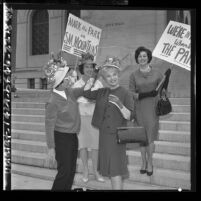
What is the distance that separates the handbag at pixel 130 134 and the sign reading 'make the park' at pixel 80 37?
3.47ft

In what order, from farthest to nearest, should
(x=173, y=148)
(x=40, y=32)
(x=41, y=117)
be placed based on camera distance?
1. (x=40, y=32)
2. (x=41, y=117)
3. (x=173, y=148)

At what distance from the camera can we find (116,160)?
14.0 ft

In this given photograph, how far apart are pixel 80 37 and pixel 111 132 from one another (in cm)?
132

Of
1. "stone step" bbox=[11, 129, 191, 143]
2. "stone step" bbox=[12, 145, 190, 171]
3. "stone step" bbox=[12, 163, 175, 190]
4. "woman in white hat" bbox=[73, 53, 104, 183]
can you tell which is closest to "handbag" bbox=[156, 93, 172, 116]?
"stone step" bbox=[11, 129, 191, 143]

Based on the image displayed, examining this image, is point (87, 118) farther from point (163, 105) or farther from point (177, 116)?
point (177, 116)

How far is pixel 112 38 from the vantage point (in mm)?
4371

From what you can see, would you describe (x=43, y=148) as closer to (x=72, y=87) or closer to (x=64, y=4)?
(x=72, y=87)

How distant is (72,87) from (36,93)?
56 cm

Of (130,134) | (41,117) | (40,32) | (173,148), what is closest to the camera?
(130,134)

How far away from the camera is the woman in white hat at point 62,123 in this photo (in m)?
4.25

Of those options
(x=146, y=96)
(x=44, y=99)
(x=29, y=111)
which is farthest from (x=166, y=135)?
(x=29, y=111)

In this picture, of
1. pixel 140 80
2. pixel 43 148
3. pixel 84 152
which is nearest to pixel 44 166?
pixel 43 148

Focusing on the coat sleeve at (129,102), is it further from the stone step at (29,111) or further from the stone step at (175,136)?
the stone step at (29,111)
